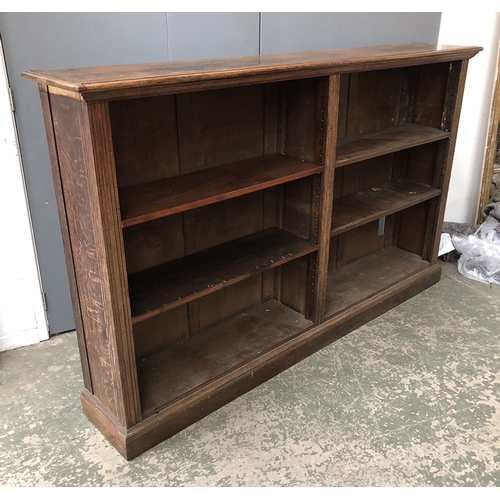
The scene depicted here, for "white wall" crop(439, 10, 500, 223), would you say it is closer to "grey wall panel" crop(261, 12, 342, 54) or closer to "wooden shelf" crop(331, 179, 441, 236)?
"wooden shelf" crop(331, 179, 441, 236)

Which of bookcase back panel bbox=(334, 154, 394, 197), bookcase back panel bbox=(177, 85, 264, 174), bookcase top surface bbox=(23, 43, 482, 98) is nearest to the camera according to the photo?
bookcase top surface bbox=(23, 43, 482, 98)

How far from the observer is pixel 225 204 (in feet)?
7.66

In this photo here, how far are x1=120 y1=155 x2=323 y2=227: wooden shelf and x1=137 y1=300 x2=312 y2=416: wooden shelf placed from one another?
757mm

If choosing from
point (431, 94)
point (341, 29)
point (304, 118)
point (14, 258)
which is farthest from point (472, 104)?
point (14, 258)

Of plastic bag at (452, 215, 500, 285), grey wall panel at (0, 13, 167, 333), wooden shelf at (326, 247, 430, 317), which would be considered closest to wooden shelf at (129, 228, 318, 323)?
wooden shelf at (326, 247, 430, 317)

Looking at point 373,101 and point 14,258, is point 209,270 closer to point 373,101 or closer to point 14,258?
point 14,258

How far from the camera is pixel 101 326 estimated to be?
183cm

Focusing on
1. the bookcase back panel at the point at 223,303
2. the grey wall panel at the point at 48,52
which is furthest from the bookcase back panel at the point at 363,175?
the grey wall panel at the point at 48,52

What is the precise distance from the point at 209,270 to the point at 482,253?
1998 millimetres

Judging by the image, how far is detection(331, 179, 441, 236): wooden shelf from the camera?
8.41ft

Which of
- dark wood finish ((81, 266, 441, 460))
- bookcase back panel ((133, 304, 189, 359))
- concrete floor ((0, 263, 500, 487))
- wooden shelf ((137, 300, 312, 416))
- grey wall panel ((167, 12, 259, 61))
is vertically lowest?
concrete floor ((0, 263, 500, 487))

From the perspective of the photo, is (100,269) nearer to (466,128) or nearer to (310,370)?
(310,370)

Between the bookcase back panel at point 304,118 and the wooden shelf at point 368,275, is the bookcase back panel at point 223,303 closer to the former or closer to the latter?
the wooden shelf at point 368,275
